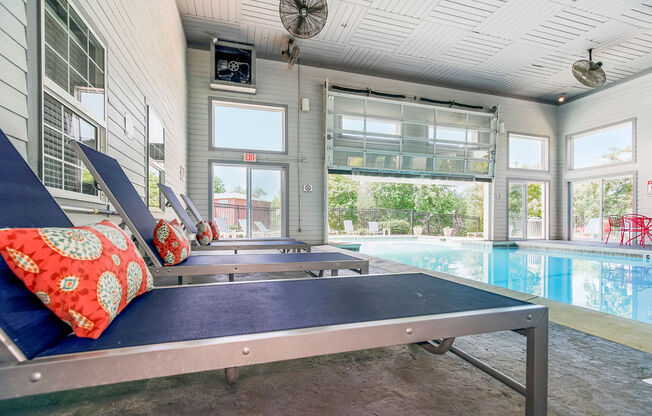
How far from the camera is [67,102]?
193 centimetres

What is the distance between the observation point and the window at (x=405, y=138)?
24.1 feet

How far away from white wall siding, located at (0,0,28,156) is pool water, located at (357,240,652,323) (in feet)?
14.8

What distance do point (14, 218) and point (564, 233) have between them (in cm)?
1176

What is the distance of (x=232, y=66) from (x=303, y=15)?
2.59 m

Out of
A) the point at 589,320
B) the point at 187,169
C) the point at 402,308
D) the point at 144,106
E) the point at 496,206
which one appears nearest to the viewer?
the point at 402,308

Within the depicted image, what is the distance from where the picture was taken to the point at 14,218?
0.96m

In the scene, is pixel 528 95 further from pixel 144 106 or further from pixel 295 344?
pixel 295 344

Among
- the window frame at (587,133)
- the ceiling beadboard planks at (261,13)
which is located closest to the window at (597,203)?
the window frame at (587,133)

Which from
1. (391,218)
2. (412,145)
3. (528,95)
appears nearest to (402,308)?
(412,145)

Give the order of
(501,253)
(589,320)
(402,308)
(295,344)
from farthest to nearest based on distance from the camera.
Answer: (501,253), (589,320), (402,308), (295,344)

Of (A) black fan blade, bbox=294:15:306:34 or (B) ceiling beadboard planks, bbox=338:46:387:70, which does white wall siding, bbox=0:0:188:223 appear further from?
(B) ceiling beadboard planks, bbox=338:46:387:70

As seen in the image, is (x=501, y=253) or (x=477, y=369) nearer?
(x=477, y=369)

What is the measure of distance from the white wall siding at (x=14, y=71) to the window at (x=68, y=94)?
18 cm

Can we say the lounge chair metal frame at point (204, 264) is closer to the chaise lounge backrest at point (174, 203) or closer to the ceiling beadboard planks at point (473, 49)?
the chaise lounge backrest at point (174, 203)
